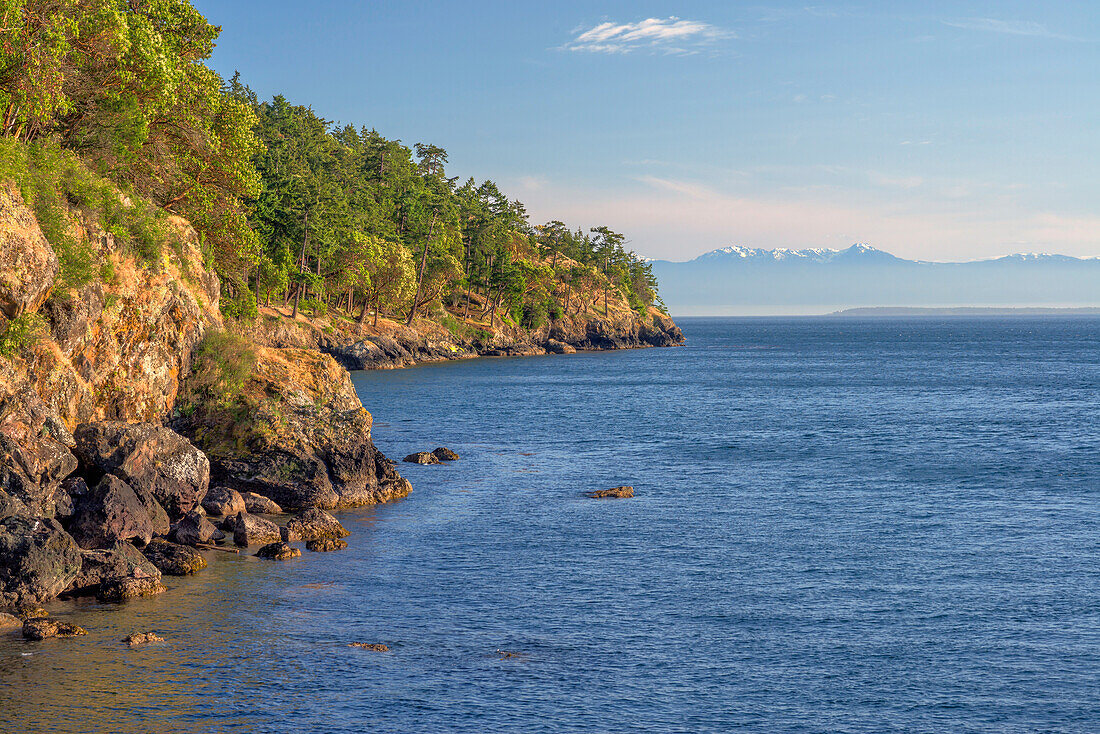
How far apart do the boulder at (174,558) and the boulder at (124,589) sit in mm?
2193

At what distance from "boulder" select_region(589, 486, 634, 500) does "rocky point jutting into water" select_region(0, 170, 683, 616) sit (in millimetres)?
9378

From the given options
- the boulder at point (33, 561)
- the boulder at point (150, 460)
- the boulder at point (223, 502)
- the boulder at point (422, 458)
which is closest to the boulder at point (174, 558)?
the boulder at point (33, 561)

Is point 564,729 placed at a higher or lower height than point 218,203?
lower

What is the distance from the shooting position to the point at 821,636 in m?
25.8

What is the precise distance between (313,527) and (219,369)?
500 inches

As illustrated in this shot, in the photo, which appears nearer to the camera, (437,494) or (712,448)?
(437,494)

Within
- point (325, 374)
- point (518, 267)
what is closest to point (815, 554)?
point (325, 374)

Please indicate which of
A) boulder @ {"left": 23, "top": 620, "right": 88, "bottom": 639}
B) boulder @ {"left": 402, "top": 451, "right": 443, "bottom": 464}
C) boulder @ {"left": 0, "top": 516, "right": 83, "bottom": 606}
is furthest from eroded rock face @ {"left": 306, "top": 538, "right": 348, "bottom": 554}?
boulder @ {"left": 402, "top": 451, "right": 443, "bottom": 464}

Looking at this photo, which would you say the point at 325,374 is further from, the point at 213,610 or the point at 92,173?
the point at 213,610

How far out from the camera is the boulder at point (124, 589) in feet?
89.8

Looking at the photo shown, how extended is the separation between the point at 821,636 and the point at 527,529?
50.2ft

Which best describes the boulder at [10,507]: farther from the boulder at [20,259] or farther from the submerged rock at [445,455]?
the submerged rock at [445,455]

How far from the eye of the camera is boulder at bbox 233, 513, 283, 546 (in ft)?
113

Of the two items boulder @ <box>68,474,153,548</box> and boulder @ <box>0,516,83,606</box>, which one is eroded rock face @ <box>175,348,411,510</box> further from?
boulder @ <box>0,516,83,606</box>
